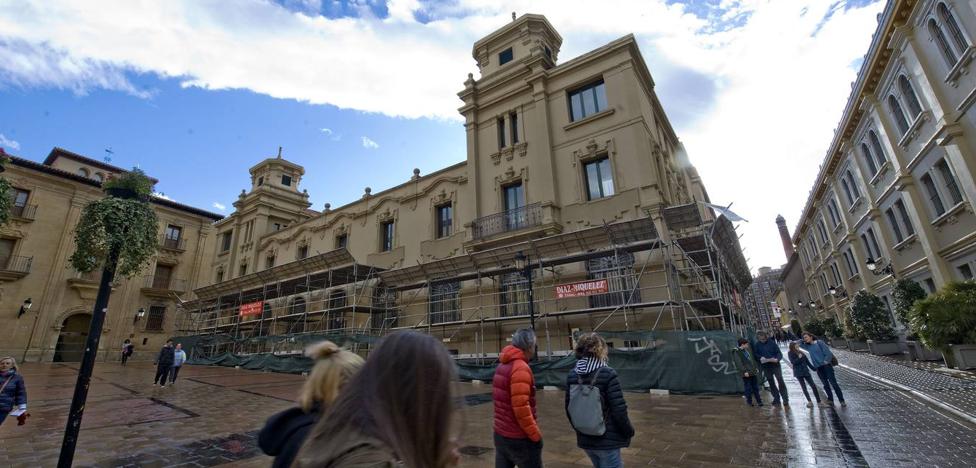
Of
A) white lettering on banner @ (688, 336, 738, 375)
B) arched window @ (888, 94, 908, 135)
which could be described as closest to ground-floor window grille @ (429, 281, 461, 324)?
white lettering on banner @ (688, 336, 738, 375)

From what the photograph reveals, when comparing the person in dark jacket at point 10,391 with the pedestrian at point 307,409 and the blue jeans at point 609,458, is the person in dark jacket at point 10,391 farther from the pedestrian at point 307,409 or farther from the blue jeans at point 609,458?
the blue jeans at point 609,458

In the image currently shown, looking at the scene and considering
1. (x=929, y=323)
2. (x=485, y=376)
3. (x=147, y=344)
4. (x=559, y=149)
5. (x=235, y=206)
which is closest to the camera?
(x=929, y=323)

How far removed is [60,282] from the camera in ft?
84.9

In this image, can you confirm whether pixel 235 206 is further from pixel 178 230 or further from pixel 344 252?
pixel 344 252

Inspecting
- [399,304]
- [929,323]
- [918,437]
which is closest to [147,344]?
[399,304]

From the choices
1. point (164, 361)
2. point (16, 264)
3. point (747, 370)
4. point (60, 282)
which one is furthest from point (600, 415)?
point (16, 264)

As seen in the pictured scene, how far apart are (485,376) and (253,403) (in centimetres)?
688

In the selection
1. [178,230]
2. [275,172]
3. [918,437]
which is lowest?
[918,437]

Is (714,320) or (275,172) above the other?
(275,172)

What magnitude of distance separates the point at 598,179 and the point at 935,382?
1113 centimetres

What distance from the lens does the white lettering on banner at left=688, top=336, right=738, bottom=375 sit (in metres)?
10.0

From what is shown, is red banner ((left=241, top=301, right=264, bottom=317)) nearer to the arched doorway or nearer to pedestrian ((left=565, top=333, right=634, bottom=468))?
the arched doorway

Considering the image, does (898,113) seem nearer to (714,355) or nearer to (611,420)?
(714,355)

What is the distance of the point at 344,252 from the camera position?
2062 centimetres
